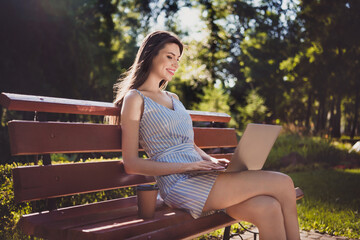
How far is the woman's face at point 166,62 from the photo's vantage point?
2.87 meters

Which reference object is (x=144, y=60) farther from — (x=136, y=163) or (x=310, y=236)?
(x=310, y=236)

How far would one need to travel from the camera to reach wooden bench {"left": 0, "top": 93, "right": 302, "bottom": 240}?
1941 millimetres

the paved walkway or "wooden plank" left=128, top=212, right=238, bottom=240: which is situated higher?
"wooden plank" left=128, top=212, right=238, bottom=240

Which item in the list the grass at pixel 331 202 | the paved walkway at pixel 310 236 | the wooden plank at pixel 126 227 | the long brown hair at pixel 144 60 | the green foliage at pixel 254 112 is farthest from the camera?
the green foliage at pixel 254 112

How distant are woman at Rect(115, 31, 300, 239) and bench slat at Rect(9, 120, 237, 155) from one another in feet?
0.54

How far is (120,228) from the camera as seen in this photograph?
5.99 feet

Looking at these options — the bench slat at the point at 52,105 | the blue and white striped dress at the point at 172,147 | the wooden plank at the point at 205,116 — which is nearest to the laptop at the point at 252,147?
the blue and white striped dress at the point at 172,147

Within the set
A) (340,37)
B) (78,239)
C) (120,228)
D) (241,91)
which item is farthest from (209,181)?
(241,91)

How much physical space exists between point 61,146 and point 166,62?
102cm

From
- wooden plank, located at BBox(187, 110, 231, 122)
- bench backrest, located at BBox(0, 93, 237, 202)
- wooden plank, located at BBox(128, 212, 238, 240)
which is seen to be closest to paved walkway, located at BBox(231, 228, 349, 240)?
wooden plank, located at BBox(187, 110, 231, 122)

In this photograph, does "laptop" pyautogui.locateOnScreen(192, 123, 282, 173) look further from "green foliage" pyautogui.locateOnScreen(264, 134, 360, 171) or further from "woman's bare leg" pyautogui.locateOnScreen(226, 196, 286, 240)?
"green foliage" pyautogui.locateOnScreen(264, 134, 360, 171)

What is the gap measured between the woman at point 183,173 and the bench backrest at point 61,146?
173 mm

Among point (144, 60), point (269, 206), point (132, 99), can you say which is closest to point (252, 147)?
point (269, 206)

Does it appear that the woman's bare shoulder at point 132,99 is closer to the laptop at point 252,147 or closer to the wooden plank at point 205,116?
the laptop at point 252,147
